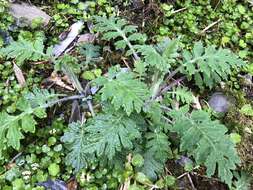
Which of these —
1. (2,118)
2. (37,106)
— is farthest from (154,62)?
(2,118)

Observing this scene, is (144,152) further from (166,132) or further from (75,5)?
(75,5)

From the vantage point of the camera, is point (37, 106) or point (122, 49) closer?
point (37, 106)

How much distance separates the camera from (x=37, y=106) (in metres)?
3.10

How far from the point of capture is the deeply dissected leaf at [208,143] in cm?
273

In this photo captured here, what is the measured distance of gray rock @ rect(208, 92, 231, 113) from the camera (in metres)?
3.40

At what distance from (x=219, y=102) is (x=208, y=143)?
0.71 m

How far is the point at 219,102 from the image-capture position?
344 centimetres

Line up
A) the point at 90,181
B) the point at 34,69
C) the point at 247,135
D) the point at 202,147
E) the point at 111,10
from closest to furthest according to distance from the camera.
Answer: the point at 202,147, the point at 90,181, the point at 247,135, the point at 34,69, the point at 111,10

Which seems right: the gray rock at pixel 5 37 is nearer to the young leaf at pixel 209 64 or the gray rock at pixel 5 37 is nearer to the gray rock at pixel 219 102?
the young leaf at pixel 209 64

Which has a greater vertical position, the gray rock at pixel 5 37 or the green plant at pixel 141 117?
the gray rock at pixel 5 37

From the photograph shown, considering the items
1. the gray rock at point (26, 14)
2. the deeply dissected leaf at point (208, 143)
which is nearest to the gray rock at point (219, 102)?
the deeply dissected leaf at point (208, 143)

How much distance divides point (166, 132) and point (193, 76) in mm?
675

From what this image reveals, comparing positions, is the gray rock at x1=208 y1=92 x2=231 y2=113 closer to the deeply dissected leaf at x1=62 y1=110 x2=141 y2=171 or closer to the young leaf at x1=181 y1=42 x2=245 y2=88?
the young leaf at x1=181 y1=42 x2=245 y2=88

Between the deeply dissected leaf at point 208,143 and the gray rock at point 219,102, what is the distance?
472 mm
